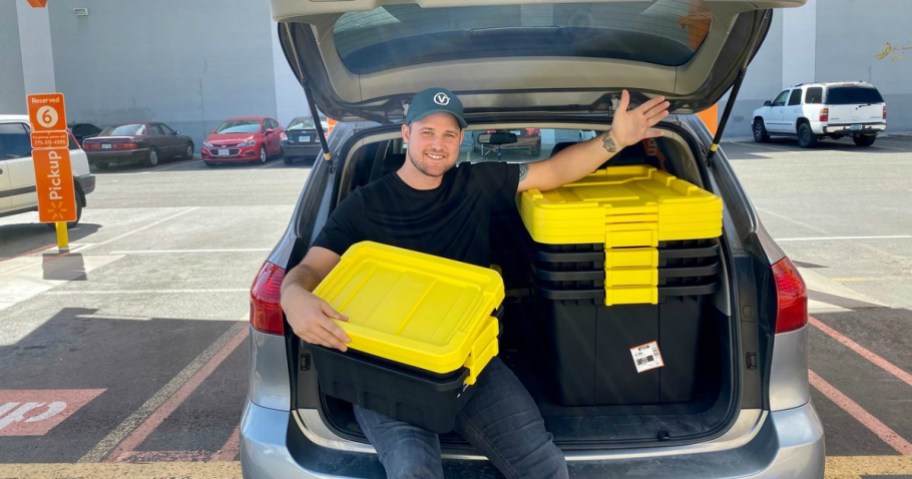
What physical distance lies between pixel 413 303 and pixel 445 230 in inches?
19.6

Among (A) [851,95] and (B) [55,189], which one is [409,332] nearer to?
(B) [55,189]

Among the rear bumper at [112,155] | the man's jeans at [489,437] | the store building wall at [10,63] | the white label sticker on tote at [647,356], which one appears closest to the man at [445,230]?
the man's jeans at [489,437]

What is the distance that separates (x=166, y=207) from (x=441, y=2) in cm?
1207

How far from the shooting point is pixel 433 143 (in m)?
2.71

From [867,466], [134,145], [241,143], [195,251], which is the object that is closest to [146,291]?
[195,251]

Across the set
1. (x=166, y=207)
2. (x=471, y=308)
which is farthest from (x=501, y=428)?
(x=166, y=207)

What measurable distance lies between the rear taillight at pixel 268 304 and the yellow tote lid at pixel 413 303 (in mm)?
236

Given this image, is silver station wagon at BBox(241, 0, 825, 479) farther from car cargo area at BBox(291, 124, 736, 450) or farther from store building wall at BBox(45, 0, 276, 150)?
store building wall at BBox(45, 0, 276, 150)

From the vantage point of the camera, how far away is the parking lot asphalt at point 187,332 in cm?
378

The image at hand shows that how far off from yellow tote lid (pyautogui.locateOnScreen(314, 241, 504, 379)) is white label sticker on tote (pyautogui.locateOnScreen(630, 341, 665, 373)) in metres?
0.60

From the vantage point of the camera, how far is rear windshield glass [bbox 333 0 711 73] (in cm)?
251

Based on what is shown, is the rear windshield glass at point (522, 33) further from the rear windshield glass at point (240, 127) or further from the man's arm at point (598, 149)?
the rear windshield glass at point (240, 127)

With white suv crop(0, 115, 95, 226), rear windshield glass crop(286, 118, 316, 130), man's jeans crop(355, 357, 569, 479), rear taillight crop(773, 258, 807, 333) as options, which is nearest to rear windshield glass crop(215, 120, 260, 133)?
rear windshield glass crop(286, 118, 316, 130)

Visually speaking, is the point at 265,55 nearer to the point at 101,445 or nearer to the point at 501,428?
the point at 101,445
